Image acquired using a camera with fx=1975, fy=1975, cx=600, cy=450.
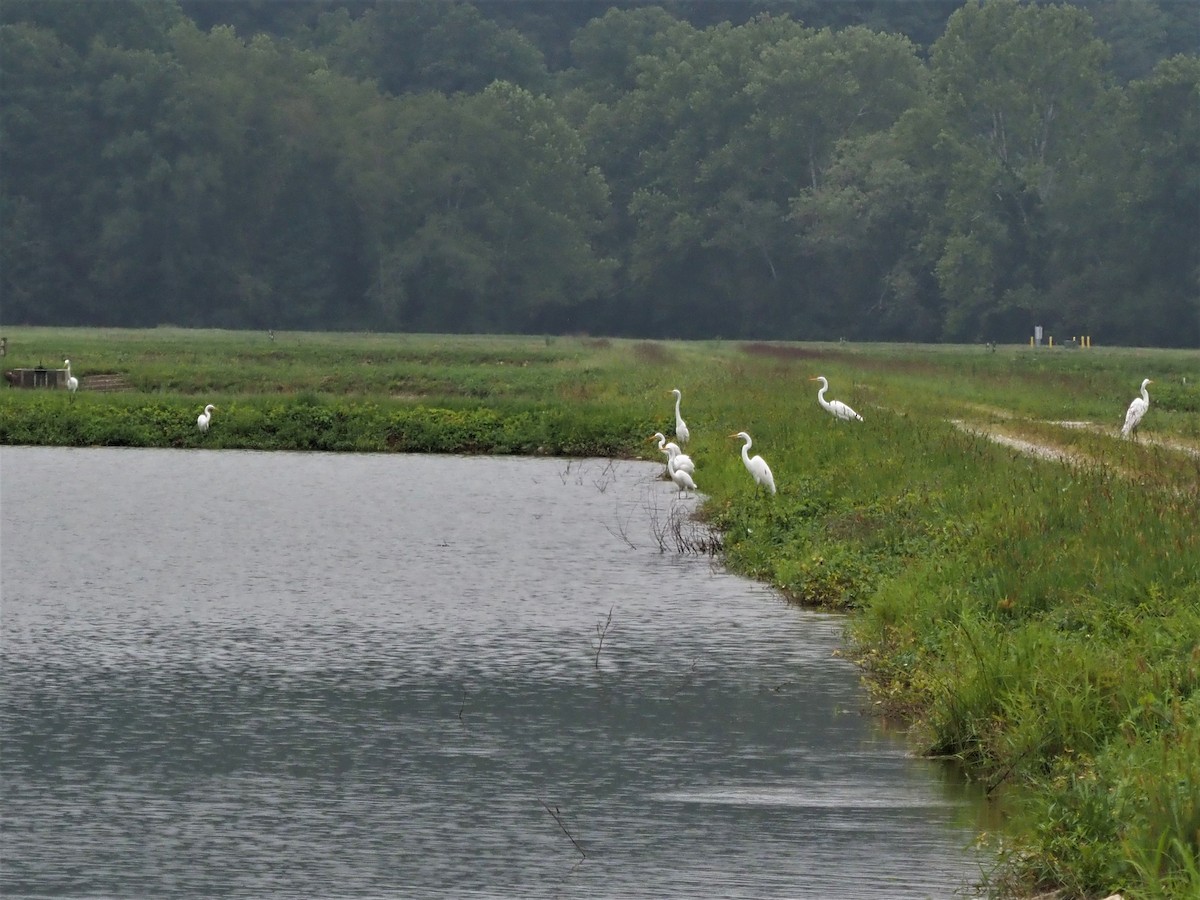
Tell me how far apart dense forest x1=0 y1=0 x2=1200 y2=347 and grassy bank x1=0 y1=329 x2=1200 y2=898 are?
1383 inches

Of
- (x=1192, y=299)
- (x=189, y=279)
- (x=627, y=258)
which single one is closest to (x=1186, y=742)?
(x=1192, y=299)

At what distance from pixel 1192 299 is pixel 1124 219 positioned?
183 inches

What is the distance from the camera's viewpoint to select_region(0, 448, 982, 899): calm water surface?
983 cm

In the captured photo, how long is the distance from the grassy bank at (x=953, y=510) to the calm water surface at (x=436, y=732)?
0.58 m

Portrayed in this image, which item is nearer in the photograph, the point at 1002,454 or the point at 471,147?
the point at 1002,454

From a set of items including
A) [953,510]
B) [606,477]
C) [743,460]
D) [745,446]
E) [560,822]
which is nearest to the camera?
[560,822]

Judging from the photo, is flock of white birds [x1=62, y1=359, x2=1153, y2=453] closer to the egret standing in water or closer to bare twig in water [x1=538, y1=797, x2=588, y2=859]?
the egret standing in water

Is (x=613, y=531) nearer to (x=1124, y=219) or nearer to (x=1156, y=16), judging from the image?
(x=1124, y=219)

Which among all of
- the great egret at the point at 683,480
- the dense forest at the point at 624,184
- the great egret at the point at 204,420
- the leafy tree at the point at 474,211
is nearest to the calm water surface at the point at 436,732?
the great egret at the point at 683,480

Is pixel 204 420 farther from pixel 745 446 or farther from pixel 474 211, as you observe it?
pixel 474 211

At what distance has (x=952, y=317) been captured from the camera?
93.0 m

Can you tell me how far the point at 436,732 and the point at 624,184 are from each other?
96497 mm

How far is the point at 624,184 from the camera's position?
108 metres

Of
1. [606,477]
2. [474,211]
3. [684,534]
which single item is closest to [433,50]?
[474,211]
